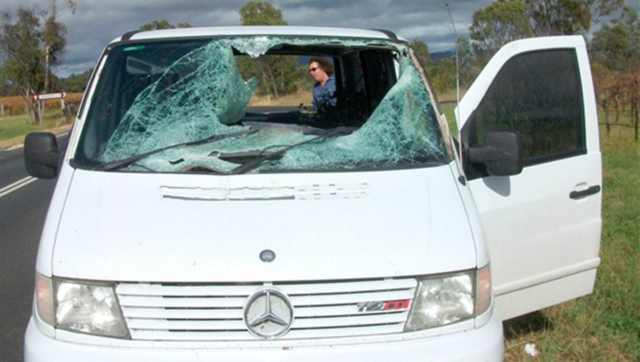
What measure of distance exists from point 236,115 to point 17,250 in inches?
168

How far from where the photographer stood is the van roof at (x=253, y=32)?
415cm

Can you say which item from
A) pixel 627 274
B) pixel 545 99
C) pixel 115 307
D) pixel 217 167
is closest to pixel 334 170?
pixel 217 167

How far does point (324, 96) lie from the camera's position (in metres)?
5.11

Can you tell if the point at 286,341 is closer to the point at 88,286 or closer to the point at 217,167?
the point at 88,286

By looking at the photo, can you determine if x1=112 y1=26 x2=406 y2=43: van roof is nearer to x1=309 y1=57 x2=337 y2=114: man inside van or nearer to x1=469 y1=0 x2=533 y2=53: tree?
x1=309 y1=57 x2=337 y2=114: man inside van

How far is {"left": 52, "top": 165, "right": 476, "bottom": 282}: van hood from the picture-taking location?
2783 mm

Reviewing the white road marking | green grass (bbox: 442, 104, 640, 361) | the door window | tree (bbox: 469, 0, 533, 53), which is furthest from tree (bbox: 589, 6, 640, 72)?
the door window

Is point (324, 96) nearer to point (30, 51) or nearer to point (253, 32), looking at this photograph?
point (253, 32)

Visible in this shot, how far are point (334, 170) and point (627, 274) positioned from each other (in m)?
3.11

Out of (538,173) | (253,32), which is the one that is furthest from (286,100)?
(538,173)

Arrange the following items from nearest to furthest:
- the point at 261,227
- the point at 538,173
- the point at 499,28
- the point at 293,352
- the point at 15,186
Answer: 1. the point at 293,352
2. the point at 261,227
3. the point at 538,173
4. the point at 499,28
5. the point at 15,186

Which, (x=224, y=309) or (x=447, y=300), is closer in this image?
(x=224, y=309)

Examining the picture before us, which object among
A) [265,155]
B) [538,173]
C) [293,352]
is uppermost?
[265,155]

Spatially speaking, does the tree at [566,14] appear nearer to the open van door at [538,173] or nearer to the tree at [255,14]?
the tree at [255,14]
